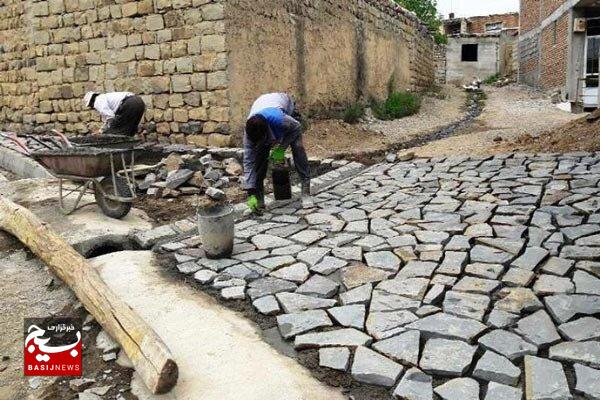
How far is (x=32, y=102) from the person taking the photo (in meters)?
10.0

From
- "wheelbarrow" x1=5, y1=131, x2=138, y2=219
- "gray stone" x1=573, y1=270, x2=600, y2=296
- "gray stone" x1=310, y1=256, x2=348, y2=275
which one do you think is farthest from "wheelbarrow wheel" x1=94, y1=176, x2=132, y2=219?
"gray stone" x1=573, y1=270, x2=600, y2=296

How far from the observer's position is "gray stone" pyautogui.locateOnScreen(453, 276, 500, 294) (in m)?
3.17

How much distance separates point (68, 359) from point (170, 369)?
86 cm

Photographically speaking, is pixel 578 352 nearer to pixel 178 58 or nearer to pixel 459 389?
pixel 459 389

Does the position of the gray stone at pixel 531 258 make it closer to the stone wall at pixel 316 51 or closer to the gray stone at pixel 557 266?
the gray stone at pixel 557 266

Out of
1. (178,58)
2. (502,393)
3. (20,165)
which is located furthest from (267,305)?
(20,165)

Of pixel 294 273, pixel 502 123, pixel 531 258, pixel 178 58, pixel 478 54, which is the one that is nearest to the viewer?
pixel 531 258

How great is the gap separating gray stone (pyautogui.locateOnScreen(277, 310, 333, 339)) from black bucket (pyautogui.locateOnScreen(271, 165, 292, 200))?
2631 mm

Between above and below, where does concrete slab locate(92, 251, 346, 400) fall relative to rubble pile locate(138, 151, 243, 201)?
below

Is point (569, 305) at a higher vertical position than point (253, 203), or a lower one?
lower

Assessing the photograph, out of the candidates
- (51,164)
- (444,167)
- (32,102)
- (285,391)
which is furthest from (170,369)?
(32,102)

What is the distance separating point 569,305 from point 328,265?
1634mm

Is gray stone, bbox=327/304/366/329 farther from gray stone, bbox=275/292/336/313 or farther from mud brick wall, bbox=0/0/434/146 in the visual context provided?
mud brick wall, bbox=0/0/434/146

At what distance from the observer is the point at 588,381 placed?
224 cm
